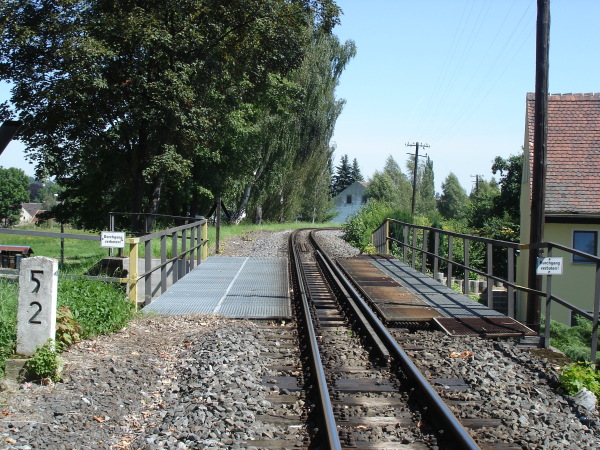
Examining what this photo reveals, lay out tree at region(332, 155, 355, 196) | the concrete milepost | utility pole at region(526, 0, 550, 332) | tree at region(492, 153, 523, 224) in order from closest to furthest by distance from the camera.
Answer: the concrete milepost
utility pole at region(526, 0, 550, 332)
tree at region(492, 153, 523, 224)
tree at region(332, 155, 355, 196)

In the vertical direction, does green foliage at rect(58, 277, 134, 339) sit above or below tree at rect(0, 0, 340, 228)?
below

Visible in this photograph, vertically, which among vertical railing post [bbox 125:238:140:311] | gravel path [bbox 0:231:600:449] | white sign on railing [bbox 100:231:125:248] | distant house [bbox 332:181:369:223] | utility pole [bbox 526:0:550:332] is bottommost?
gravel path [bbox 0:231:600:449]

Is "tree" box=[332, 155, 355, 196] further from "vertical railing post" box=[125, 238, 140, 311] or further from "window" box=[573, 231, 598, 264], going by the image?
"vertical railing post" box=[125, 238, 140, 311]

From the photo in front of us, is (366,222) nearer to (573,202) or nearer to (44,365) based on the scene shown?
(573,202)

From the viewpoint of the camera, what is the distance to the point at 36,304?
248 inches

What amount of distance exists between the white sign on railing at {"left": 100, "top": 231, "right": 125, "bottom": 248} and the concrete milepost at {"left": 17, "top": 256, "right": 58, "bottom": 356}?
2.01 metres

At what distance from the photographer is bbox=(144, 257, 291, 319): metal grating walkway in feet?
32.3

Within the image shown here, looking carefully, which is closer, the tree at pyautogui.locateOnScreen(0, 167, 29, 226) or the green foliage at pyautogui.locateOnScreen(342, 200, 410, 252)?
the green foliage at pyautogui.locateOnScreen(342, 200, 410, 252)

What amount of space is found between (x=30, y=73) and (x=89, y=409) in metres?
18.2

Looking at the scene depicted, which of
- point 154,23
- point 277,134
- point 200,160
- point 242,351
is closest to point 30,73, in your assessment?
point 154,23

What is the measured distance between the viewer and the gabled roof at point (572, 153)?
69.7 ft

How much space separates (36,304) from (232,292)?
5.72 meters

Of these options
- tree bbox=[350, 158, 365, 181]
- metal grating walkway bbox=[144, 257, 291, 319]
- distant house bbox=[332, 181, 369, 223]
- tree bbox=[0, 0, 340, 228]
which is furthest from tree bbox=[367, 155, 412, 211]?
metal grating walkway bbox=[144, 257, 291, 319]

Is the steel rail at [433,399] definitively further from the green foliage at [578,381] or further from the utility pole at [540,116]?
the utility pole at [540,116]
